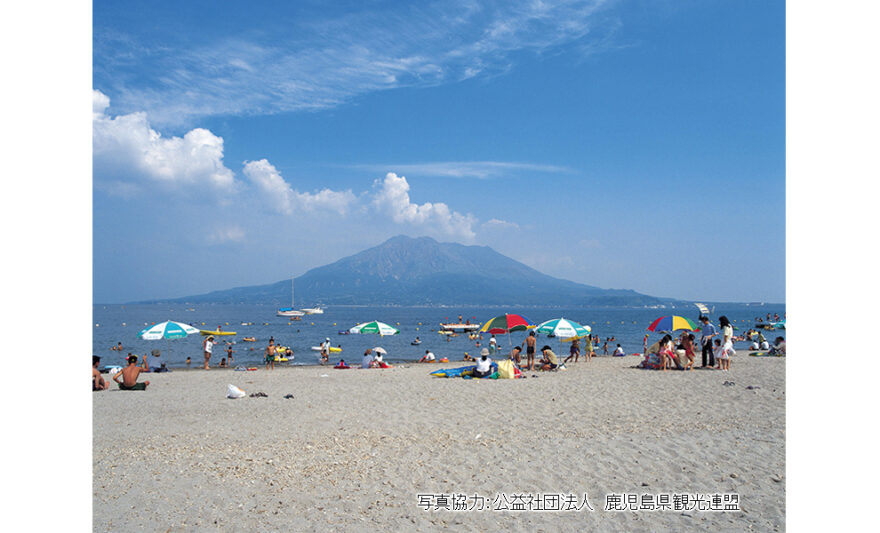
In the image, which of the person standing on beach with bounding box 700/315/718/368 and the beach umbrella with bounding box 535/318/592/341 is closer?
the person standing on beach with bounding box 700/315/718/368

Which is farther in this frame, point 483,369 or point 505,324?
point 505,324

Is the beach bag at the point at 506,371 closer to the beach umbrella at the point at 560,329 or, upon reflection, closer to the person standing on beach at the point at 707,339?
the beach umbrella at the point at 560,329

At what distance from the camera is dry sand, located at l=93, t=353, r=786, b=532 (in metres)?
4.51

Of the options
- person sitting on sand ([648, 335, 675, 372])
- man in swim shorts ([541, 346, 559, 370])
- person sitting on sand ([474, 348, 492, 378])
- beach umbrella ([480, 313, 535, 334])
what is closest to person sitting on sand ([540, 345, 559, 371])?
man in swim shorts ([541, 346, 559, 370])

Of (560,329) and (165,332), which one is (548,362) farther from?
(165,332)

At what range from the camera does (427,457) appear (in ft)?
20.0

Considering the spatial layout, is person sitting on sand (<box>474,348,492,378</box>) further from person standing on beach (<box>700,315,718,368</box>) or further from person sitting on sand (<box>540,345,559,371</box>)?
person standing on beach (<box>700,315,718,368</box>)

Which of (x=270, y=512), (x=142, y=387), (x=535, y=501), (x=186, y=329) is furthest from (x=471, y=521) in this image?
(x=186, y=329)

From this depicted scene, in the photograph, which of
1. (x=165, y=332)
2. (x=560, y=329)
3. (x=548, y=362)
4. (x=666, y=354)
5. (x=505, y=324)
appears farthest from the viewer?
(x=548, y=362)

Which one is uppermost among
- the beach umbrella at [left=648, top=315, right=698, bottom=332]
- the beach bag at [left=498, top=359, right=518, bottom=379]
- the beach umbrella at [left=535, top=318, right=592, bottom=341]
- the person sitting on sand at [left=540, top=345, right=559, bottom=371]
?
the beach umbrella at [left=648, top=315, right=698, bottom=332]

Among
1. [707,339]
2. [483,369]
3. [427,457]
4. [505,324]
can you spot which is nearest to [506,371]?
[483,369]

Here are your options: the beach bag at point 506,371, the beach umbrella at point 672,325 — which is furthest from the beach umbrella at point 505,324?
the beach umbrella at point 672,325

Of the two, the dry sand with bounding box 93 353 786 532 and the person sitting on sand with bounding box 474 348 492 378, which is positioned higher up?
the dry sand with bounding box 93 353 786 532

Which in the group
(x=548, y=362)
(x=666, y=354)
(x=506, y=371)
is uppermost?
(x=666, y=354)
